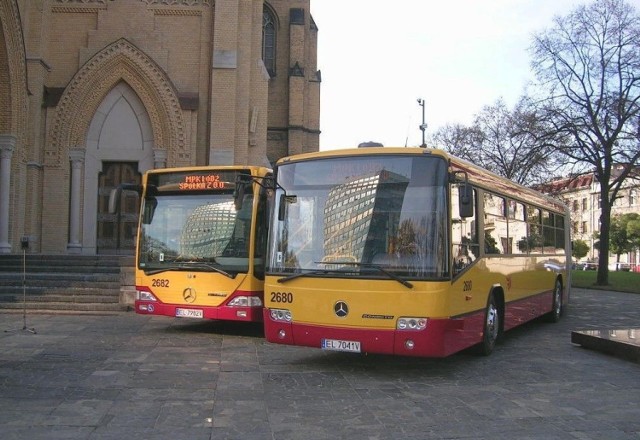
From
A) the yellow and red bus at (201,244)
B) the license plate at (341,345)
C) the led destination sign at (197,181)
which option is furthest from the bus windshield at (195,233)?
the license plate at (341,345)

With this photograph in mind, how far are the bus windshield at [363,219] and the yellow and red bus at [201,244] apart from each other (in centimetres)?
262

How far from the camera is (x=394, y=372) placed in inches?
315

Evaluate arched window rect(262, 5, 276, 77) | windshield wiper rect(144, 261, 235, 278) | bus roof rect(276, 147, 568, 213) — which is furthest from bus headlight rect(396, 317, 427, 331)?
arched window rect(262, 5, 276, 77)

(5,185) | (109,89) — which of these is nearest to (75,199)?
(5,185)

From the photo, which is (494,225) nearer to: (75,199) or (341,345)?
(341,345)

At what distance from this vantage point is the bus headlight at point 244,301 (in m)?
10.4

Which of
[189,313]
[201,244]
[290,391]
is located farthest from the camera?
[201,244]

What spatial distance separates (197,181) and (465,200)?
538 cm

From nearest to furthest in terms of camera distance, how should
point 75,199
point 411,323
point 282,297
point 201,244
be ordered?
1. point 411,323
2. point 282,297
3. point 201,244
4. point 75,199

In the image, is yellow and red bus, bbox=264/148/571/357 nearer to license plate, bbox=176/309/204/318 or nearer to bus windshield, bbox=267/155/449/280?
bus windshield, bbox=267/155/449/280

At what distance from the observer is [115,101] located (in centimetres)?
2253

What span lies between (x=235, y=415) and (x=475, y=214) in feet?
14.2

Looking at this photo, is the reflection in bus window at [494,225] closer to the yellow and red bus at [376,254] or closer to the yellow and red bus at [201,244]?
the yellow and red bus at [376,254]

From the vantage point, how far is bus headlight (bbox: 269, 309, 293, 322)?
7.77 meters
